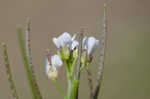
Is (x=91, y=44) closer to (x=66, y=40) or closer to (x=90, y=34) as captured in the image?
(x=66, y=40)

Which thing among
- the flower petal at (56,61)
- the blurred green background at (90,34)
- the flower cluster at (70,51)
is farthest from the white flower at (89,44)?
the blurred green background at (90,34)

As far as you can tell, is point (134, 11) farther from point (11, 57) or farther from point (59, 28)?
point (11, 57)

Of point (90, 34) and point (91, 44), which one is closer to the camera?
point (91, 44)

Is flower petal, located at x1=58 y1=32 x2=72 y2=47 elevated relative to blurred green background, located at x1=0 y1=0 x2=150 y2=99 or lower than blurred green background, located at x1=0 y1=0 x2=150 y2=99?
elevated

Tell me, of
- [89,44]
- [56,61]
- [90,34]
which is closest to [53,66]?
[56,61]

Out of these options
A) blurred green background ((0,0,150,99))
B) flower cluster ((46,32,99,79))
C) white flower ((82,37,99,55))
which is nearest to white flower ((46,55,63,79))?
flower cluster ((46,32,99,79))

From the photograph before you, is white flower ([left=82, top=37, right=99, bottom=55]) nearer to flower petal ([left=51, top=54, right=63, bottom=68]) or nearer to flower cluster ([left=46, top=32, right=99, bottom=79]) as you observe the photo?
flower cluster ([left=46, top=32, right=99, bottom=79])

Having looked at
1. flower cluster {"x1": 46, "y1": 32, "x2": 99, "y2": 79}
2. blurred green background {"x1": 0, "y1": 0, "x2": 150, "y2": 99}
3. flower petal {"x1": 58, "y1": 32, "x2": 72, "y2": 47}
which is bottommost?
blurred green background {"x1": 0, "y1": 0, "x2": 150, "y2": 99}

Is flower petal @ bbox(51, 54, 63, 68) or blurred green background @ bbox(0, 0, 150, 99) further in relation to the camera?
blurred green background @ bbox(0, 0, 150, 99)
